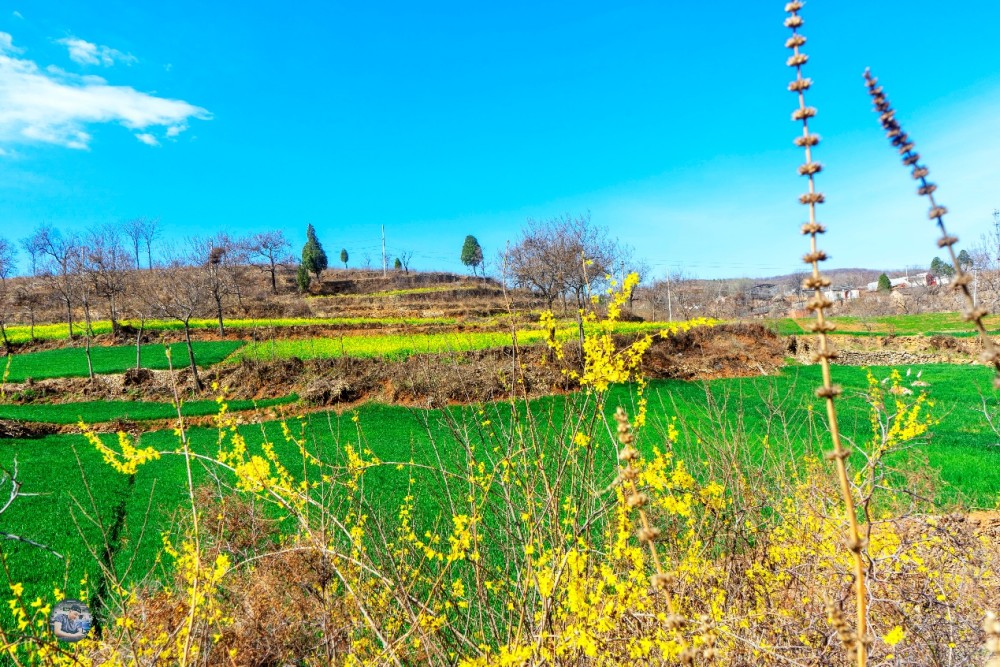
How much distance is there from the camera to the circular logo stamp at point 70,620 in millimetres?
3846

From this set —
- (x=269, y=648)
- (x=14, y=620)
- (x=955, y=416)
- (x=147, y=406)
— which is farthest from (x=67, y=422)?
(x=955, y=416)

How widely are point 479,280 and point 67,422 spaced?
50.7 m

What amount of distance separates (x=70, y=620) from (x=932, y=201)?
5503mm

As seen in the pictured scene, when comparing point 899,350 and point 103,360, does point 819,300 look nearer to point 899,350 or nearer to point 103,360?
point 103,360

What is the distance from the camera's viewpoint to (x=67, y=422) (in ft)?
69.4

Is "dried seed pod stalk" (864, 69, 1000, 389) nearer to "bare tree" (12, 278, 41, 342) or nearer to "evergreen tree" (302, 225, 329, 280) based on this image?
"bare tree" (12, 278, 41, 342)

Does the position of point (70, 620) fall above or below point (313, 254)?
below

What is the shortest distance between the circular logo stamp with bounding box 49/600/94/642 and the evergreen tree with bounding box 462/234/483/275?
68.1 m

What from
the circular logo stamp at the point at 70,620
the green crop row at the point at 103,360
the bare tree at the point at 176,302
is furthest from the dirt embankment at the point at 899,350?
the green crop row at the point at 103,360

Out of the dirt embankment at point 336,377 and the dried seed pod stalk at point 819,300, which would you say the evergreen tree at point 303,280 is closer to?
the dirt embankment at point 336,377

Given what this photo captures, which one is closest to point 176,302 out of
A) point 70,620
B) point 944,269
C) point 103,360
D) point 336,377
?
point 103,360

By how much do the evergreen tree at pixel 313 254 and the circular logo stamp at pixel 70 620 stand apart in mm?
62591

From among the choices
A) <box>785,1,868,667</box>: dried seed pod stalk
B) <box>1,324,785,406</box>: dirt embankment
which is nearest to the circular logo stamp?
<box>785,1,868,667</box>: dried seed pod stalk

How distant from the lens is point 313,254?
6334 centimetres
